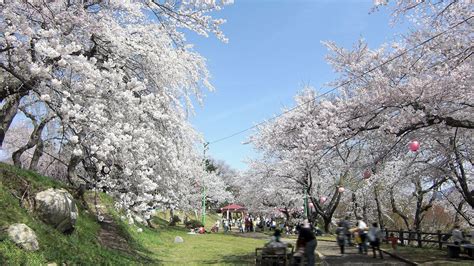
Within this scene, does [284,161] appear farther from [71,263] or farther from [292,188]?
[71,263]

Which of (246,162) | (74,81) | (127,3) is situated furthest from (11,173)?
(246,162)

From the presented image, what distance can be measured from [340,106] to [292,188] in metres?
24.0

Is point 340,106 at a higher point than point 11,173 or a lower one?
higher

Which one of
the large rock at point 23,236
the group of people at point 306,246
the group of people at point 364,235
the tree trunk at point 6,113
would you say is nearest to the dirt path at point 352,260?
the group of people at point 364,235

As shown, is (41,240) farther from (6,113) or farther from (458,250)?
(458,250)

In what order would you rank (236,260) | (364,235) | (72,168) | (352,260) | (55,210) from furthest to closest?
(364,235) < (236,260) < (352,260) < (72,168) < (55,210)

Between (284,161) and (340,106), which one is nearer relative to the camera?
(340,106)

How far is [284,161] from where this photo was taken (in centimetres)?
3128

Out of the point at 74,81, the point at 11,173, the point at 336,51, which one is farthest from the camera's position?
the point at 336,51

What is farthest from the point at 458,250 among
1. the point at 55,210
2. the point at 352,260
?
the point at 55,210

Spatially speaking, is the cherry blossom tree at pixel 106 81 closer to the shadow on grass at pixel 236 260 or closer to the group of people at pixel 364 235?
the shadow on grass at pixel 236 260

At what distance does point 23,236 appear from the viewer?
331 inches

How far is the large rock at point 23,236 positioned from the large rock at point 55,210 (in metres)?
1.79

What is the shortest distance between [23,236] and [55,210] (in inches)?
87.8
